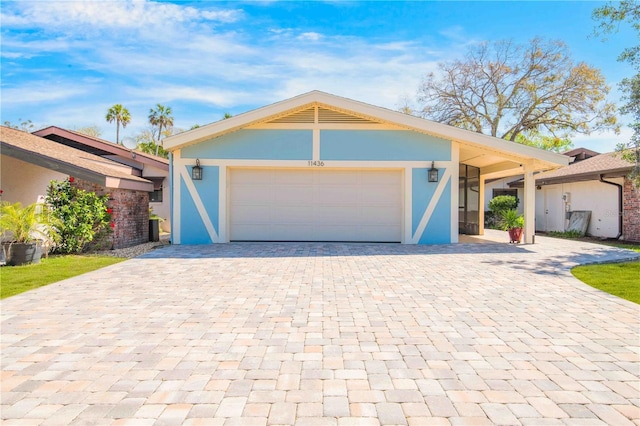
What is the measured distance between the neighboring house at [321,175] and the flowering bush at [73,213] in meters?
2.05

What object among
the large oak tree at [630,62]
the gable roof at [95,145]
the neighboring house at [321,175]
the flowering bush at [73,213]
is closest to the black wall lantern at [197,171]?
the neighboring house at [321,175]

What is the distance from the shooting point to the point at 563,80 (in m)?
23.2

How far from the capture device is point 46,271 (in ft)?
23.6

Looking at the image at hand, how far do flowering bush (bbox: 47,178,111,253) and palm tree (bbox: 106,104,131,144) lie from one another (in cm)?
2886

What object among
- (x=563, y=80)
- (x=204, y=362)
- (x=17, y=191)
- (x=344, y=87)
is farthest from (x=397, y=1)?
(x=563, y=80)

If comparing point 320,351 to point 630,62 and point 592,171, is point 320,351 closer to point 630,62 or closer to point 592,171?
point 630,62

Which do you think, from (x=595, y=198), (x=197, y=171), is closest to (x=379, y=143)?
(x=197, y=171)

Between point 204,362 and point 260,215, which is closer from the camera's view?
point 204,362

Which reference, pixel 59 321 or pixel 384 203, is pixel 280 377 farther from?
pixel 384 203

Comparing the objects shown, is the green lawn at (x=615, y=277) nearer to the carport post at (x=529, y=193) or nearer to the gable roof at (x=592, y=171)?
the carport post at (x=529, y=193)

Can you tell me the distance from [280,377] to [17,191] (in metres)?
10.6

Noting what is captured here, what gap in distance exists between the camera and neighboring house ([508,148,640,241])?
12945 millimetres

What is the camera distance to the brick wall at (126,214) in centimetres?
1013

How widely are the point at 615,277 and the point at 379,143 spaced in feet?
21.2
